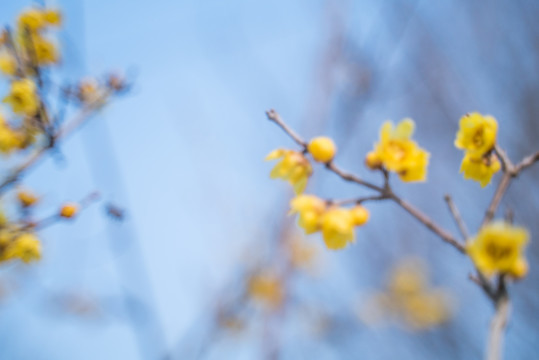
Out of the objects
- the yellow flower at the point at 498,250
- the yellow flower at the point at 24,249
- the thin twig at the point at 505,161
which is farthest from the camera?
the yellow flower at the point at 24,249

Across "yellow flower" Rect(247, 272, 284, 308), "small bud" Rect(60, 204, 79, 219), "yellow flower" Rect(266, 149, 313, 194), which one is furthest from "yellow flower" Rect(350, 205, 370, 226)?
"yellow flower" Rect(247, 272, 284, 308)

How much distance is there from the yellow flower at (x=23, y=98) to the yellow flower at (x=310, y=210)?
1413 millimetres

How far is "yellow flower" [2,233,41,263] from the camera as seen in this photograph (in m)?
1.63

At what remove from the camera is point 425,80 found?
483cm

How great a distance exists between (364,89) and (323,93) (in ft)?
1.49

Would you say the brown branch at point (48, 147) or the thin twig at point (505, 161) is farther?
the brown branch at point (48, 147)

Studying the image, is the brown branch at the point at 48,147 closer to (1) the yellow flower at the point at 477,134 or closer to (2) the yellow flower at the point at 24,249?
(2) the yellow flower at the point at 24,249

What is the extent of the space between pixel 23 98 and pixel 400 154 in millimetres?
1800

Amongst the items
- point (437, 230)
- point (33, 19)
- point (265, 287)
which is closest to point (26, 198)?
point (33, 19)

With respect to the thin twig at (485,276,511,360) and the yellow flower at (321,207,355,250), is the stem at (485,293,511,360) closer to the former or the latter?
the thin twig at (485,276,511,360)

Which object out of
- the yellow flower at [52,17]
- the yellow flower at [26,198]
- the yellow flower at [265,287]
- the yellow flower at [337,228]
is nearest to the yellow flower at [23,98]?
the yellow flower at [26,198]

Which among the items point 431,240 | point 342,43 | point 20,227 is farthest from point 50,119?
point 431,240

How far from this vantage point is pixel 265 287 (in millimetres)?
4262

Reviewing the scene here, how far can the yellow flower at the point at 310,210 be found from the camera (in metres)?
1.33
